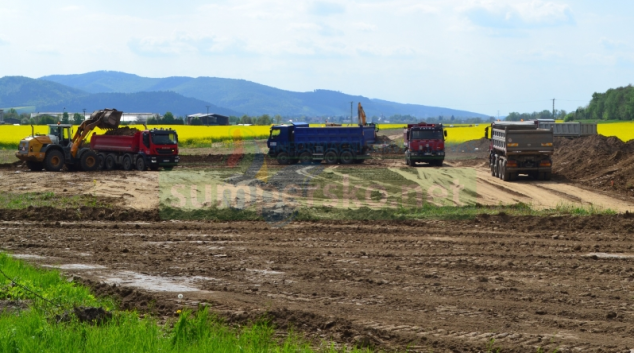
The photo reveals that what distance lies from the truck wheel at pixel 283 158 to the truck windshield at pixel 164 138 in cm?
926

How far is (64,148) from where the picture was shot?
1363 inches

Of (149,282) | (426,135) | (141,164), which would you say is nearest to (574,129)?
(426,135)

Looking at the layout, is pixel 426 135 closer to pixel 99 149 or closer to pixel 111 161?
pixel 111 161

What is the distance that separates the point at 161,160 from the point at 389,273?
24881mm

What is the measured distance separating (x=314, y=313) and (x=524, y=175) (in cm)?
2688

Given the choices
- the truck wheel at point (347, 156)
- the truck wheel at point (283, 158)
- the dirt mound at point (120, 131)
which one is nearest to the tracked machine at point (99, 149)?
the dirt mound at point (120, 131)

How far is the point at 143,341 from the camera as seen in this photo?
704 centimetres

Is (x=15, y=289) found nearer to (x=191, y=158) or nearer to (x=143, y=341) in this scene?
(x=143, y=341)

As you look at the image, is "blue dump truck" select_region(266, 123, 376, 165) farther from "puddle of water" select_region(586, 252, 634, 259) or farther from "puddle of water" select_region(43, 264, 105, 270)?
"puddle of water" select_region(43, 264, 105, 270)

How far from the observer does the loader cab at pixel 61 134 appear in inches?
1369

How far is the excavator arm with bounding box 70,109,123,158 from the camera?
3459cm

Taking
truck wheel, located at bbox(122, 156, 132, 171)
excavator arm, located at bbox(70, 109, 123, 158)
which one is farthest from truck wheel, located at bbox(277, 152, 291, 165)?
excavator arm, located at bbox(70, 109, 123, 158)

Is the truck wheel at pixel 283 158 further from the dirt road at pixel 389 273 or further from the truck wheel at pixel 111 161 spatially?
the dirt road at pixel 389 273

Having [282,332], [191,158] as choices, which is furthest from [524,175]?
[282,332]
